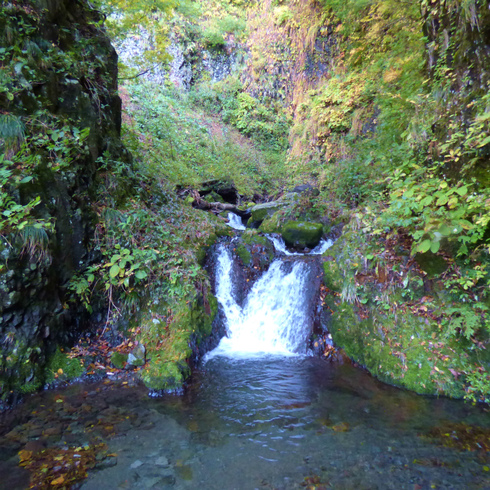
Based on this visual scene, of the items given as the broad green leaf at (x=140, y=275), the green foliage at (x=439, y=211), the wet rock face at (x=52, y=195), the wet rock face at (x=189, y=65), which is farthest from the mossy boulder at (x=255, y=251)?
the wet rock face at (x=189, y=65)

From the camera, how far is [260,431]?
3670mm

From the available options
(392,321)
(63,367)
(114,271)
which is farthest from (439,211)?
(63,367)

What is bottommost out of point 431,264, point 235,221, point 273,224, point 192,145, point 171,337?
point 171,337

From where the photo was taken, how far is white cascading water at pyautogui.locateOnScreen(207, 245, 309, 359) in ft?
20.6

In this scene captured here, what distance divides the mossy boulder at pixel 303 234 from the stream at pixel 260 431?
3.68 meters

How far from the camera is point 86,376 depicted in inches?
185

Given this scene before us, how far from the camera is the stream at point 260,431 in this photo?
9.62ft

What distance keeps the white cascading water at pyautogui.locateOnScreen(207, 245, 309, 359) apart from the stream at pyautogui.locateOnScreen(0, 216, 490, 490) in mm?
716

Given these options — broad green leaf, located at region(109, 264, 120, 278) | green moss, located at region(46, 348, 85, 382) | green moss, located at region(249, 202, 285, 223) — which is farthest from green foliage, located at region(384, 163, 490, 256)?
green moss, located at region(249, 202, 285, 223)

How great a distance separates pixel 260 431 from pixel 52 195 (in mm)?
4506

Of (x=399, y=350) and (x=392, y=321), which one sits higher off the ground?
(x=392, y=321)

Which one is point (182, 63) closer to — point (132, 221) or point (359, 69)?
point (359, 69)

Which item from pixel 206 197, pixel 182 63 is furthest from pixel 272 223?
pixel 182 63

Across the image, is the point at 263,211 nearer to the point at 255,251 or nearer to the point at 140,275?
the point at 255,251
